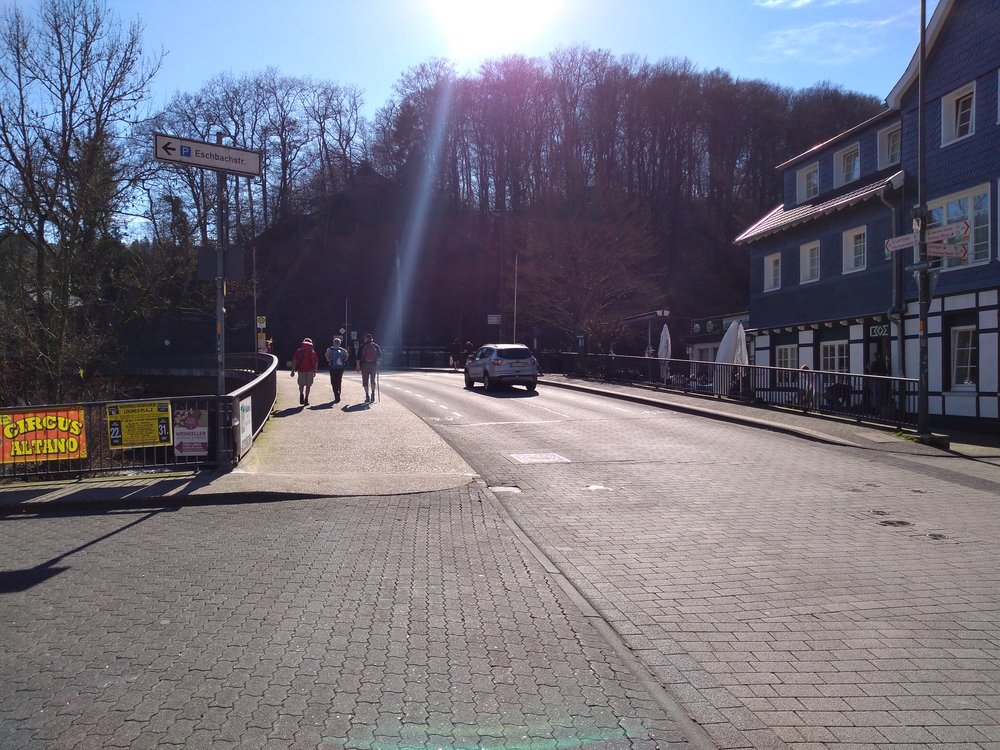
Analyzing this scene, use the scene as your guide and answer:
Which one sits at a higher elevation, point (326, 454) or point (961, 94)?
point (961, 94)

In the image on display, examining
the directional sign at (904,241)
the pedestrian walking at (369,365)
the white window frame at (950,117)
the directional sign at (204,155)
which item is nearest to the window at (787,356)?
the white window frame at (950,117)

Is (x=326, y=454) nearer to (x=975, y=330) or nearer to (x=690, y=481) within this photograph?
(x=690, y=481)

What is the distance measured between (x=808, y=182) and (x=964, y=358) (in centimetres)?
1096

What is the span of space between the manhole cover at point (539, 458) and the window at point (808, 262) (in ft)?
60.7

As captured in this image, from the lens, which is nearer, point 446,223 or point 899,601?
point 899,601

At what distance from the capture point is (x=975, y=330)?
69.4ft

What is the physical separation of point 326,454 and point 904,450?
10369 millimetres

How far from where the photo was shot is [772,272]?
31.8 m

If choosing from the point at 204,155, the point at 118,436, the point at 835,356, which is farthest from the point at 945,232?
the point at 118,436

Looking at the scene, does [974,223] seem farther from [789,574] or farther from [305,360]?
[789,574]

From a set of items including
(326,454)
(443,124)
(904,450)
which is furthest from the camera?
(443,124)

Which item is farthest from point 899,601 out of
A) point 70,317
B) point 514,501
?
point 70,317

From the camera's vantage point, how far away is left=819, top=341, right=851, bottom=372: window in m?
26.9

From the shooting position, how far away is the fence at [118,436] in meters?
11.1
